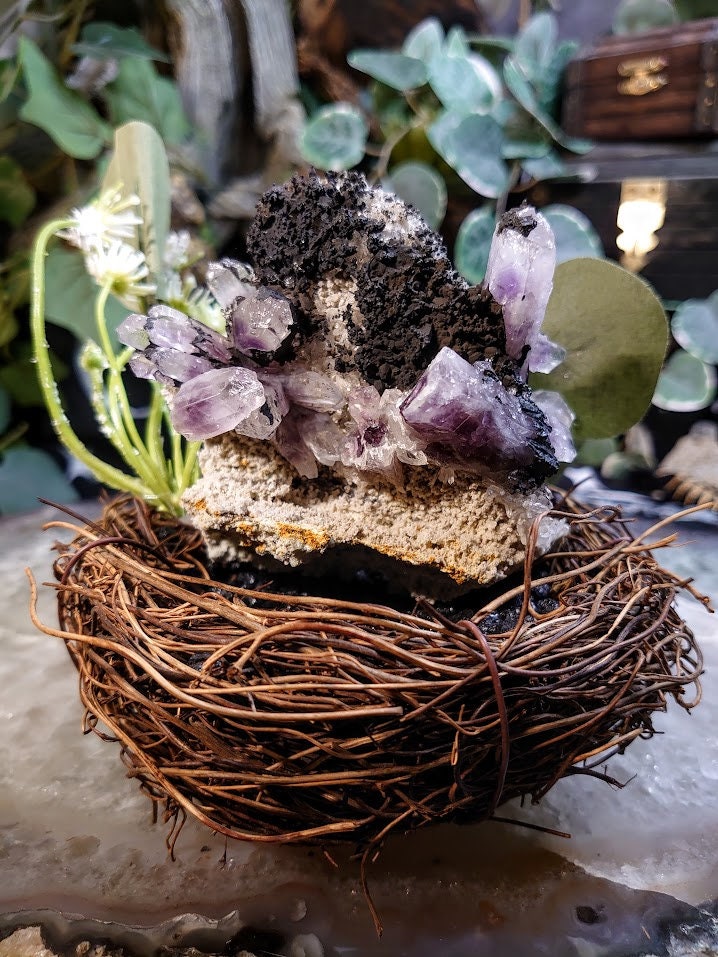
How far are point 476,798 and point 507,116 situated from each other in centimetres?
152

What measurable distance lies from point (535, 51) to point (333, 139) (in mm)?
513

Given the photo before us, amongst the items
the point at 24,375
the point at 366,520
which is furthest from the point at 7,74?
the point at 366,520

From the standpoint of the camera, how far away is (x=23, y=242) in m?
1.65

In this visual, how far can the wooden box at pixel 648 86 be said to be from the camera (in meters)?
1.43

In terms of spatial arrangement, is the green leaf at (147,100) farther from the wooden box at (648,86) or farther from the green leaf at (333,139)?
the wooden box at (648,86)

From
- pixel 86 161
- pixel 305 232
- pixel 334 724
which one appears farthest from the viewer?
pixel 86 161

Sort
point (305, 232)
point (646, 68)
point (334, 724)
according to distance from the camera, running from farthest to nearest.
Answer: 1. point (646, 68)
2. point (305, 232)
3. point (334, 724)

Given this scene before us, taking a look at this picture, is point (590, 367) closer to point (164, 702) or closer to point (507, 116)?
point (164, 702)

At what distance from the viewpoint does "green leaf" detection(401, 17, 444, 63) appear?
161cm

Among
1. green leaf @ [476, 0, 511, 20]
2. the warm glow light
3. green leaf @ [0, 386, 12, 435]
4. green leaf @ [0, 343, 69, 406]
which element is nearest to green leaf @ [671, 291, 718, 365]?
the warm glow light

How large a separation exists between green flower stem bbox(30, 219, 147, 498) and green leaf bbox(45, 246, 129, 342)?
2.37ft

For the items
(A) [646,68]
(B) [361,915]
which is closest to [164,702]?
(B) [361,915]

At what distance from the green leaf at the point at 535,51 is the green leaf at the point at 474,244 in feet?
1.27

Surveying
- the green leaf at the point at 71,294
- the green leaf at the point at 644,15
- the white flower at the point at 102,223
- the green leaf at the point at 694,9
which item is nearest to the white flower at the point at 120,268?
the white flower at the point at 102,223
